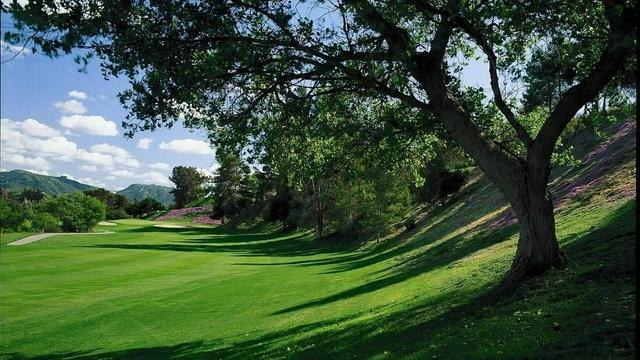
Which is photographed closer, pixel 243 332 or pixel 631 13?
pixel 631 13

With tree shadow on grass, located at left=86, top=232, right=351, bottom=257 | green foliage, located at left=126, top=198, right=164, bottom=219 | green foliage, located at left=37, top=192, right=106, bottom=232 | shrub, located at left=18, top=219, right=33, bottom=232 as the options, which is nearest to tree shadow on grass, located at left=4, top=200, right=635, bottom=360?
tree shadow on grass, located at left=86, top=232, right=351, bottom=257

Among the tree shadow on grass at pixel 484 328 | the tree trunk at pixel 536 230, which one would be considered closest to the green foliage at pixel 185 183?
the tree shadow on grass at pixel 484 328

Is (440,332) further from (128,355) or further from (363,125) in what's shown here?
(128,355)

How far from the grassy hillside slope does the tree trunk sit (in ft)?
1.42

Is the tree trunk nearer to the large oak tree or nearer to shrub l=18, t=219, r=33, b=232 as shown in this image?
the large oak tree

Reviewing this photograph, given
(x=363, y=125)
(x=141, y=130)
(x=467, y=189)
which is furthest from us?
(x=467, y=189)

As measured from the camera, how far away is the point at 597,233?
677 inches

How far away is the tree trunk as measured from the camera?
38.8 ft

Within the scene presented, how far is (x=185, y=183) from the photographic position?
164 metres

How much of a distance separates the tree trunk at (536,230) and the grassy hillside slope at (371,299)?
0.43 m

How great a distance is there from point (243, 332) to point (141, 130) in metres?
7.30

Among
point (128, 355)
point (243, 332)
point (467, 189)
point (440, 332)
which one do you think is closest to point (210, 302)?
point (243, 332)

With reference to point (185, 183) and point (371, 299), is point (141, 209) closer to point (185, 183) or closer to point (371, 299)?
point (185, 183)

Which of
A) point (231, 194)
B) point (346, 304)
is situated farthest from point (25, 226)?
point (346, 304)
